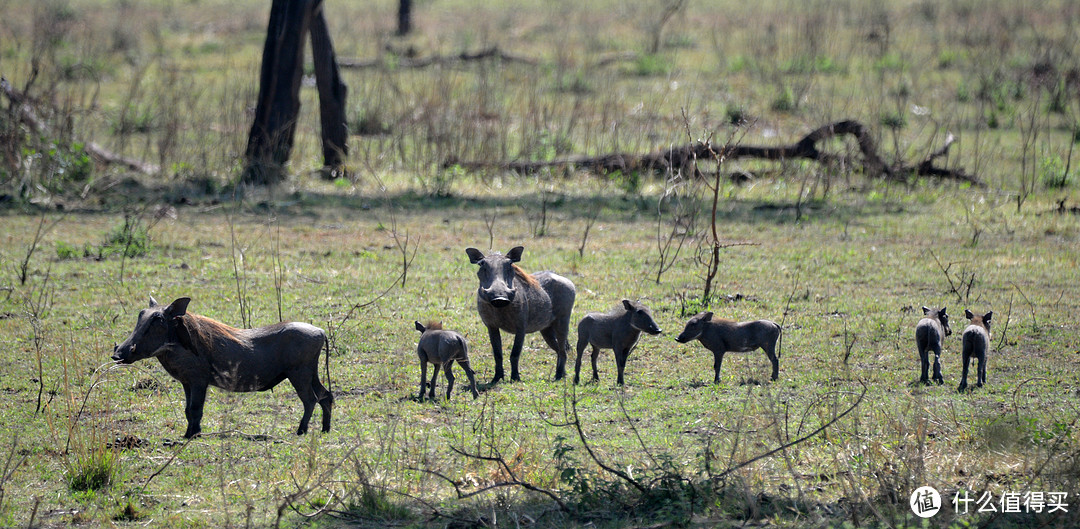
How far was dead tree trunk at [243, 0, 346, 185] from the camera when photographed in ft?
52.1

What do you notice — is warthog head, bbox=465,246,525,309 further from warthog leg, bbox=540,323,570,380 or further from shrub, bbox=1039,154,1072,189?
shrub, bbox=1039,154,1072,189

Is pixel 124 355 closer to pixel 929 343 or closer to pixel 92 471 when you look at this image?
pixel 92 471

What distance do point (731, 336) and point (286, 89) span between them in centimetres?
1033

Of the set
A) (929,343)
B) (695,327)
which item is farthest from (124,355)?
(929,343)

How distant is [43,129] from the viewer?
14.3 metres

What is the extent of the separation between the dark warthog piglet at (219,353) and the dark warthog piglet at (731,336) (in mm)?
2579

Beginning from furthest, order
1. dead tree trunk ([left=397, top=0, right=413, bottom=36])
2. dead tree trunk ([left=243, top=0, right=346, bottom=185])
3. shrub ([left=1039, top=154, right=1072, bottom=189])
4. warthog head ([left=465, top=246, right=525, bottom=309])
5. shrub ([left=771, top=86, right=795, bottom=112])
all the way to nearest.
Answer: dead tree trunk ([left=397, top=0, right=413, bottom=36]) < shrub ([left=771, top=86, right=795, bottom=112]) < dead tree trunk ([left=243, top=0, right=346, bottom=185]) < shrub ([left=1039, top=154, right=1072, bottom=189]) < warthog head ([left=465, top=246, right=525, bottom=309])

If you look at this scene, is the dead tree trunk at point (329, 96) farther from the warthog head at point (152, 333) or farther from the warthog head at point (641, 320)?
the warthog head at point (152, 333)

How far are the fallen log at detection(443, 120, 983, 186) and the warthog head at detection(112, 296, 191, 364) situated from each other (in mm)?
9413

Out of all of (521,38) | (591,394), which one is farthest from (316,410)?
(521,38)

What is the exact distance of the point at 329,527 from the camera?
5.11m

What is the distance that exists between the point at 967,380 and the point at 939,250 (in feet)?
15.8

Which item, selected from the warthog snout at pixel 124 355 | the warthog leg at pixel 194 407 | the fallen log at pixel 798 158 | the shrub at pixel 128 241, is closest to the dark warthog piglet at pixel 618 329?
the warthog leg at pixel 194 407

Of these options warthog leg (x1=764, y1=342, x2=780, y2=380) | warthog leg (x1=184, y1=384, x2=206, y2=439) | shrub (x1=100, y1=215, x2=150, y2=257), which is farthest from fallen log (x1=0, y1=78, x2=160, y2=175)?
warthog leg (x1=764, y1=342, x2=780, y2=380)
